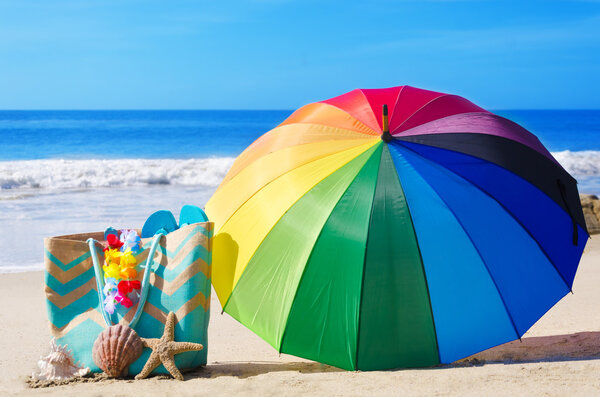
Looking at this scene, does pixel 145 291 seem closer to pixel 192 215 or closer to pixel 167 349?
pixel 167 349

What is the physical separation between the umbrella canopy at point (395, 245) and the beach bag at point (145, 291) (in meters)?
0.21

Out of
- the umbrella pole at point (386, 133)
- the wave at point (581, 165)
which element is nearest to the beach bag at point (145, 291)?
the umbrella pole at point (386, 133)

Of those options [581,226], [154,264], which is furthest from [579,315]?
[154,264]

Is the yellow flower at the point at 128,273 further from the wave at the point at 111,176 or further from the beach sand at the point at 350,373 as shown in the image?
the wave at the point at 111,176

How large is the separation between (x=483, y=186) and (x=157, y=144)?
33078mm

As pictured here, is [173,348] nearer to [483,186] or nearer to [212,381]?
[212,381]

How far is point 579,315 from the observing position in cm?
573

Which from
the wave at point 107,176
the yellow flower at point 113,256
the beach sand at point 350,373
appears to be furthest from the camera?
the wave at point 107,176

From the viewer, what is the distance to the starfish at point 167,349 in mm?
3678

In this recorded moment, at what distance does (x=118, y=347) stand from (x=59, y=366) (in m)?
0.42

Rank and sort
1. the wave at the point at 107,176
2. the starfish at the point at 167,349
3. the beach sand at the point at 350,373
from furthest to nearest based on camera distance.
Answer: the wave at the point at 107,176 → the starfish at the point at 167,349 → the beach sand at the point at 350,373

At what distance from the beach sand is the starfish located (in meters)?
0.07

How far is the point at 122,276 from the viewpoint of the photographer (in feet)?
12.2

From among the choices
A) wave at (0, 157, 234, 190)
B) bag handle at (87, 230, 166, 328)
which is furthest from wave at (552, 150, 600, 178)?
bag handle at (87, 230, 166, 328)
